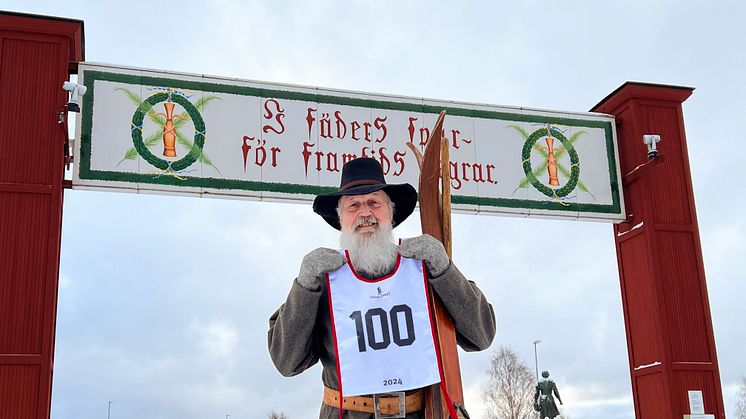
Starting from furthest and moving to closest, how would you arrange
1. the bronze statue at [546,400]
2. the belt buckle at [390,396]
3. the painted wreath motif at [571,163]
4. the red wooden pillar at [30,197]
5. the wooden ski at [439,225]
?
the bronze statue at [546,400], the painted wreath motif at [571,163], the red wooden pillar at [30,197], the wooden ski at [439,225], the belt buckle at [390,396]

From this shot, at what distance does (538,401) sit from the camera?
13711mm

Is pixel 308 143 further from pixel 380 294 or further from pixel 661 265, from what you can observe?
pixel 380 294

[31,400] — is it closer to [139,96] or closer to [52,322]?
[52,322]

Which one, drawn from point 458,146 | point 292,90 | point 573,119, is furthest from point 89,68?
point 573,119

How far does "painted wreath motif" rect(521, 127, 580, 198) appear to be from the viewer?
33.6 ft

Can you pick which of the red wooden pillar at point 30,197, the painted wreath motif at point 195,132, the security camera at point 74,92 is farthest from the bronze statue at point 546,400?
the security camera at point 74,92

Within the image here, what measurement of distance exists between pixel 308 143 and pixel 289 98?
1.94 feet

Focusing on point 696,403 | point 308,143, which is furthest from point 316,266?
point 696,403

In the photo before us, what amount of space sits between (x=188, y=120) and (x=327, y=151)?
5.27 ft

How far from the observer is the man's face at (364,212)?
11.8 feet

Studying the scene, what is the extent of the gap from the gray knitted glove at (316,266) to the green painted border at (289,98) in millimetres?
5792

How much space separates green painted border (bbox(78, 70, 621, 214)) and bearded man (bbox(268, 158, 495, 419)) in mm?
5640

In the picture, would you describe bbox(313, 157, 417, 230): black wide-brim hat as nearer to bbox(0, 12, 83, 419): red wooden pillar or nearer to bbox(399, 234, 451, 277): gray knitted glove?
bbox(399, 234, 451, 277): gray knitted glove

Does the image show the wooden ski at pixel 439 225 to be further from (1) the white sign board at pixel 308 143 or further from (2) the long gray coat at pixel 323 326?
(1) the white sign board at pixel 308 143
